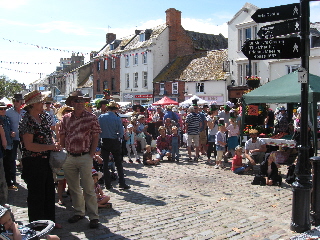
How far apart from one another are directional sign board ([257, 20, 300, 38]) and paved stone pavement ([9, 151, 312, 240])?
9.57 ft

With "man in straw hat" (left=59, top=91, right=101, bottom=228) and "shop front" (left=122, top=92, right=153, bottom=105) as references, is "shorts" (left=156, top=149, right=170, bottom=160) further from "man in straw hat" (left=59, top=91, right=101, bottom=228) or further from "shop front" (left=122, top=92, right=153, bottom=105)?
"shop front" (left=122, top=92, right=153, bottom=105)

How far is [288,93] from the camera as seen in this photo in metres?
10.8

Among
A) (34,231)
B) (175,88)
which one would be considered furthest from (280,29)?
(175,88)

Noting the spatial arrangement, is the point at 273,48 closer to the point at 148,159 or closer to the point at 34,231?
the point at 34,231

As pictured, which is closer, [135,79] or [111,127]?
[111,127]

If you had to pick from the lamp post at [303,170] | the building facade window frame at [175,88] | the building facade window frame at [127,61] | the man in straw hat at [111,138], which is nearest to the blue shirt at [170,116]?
the man in straw hat at [111,138]

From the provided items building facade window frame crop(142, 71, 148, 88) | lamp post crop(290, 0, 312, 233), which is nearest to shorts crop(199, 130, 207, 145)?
lamp post crop(290, 0, 312, 233)

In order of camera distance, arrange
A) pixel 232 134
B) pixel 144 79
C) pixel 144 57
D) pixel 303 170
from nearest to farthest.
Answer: pixel 303 170 < pixel 232 134 < pixel 144 57 < pixel 144 79

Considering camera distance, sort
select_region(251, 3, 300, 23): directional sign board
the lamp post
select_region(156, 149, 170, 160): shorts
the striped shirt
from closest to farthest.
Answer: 1. the lamp post
2. select_region(251, 3, 300, 23): directional sign board
3. the striped shirt
4. select_region(156, 149, 170, 160): shorts

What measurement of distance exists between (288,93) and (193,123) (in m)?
3.09

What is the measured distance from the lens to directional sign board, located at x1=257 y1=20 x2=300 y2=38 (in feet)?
16.8

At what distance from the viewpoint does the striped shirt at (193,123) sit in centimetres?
1137

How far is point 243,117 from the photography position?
12.9 m

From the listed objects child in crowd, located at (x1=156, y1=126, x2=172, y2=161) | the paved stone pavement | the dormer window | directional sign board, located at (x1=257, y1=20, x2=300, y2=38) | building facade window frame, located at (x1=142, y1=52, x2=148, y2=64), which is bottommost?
the paved stone pavement
